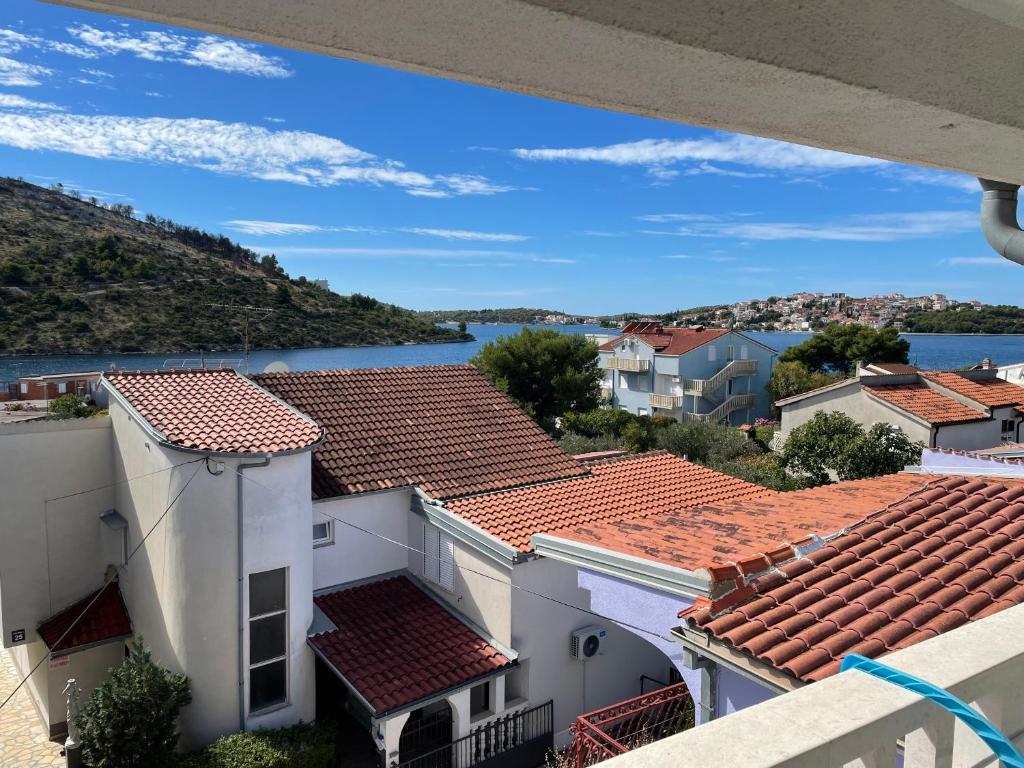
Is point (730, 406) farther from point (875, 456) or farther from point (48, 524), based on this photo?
point (48, 524)

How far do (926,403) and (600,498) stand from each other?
1834cm

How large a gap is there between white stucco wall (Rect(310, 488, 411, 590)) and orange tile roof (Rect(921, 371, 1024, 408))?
23092 millimetres

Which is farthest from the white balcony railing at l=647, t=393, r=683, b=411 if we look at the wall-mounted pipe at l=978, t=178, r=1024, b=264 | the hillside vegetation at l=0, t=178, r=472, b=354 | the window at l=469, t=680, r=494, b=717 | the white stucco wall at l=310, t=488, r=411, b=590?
the wall-mounted pipe at l=978, t=178, r=1024, b=264

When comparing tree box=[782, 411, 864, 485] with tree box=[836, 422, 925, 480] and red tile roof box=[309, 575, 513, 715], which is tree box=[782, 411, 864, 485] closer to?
tree box=[836, 422, 925, 480]

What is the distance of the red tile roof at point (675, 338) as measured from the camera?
47.1 metres

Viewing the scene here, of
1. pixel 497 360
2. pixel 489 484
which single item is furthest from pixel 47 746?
pixel 497 360

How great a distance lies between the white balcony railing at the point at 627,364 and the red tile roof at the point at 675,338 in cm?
108

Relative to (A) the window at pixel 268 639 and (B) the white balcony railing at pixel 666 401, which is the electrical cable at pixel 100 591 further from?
(B) the white balcony railing at pixel 666 401

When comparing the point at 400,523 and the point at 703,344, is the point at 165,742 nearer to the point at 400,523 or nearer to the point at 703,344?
the point at 400,523

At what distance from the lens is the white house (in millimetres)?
23828

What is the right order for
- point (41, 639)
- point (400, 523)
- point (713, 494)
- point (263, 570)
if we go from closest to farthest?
point (263, 570)
point (41, 639)
point (400, 523)
point (713, 494)

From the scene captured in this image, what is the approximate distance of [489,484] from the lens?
42.9 ft

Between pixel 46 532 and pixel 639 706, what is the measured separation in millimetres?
10179

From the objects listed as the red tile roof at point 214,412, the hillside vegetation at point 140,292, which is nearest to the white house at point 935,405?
the red tile roof at point 214,412
